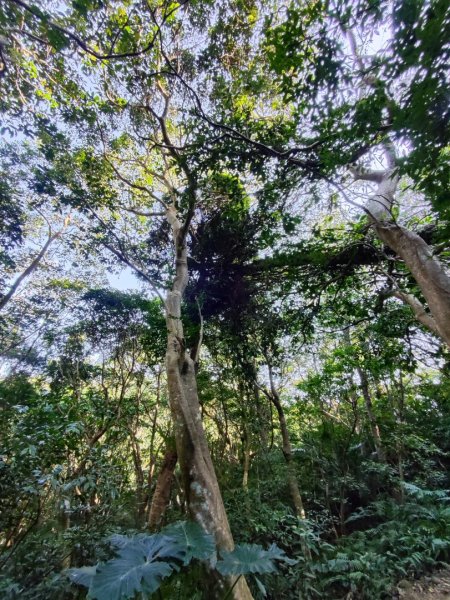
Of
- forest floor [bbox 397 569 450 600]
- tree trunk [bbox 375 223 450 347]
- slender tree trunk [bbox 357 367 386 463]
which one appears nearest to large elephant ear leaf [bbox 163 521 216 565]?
tree trunk [bbox 375 223 450 347]

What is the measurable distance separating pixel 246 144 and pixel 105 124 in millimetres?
4450

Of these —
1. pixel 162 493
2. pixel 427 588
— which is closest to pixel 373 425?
pixel 427 588

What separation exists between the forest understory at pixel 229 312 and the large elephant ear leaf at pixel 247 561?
0.02 metres

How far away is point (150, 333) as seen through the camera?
21.7ft

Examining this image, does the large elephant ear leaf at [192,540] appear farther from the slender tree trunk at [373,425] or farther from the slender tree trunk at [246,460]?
the slender tree trunk at [373,425]

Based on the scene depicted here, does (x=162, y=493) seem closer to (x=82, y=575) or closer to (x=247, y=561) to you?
(x=82, y=575)

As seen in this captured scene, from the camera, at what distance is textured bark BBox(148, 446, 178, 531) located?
5027 millimetres

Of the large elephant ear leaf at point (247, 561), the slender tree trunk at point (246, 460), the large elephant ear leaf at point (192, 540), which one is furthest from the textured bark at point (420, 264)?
the slender tree trunk at point (246, 460)

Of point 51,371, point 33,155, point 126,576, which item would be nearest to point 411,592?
point 126,576

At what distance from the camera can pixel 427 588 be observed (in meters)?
3.79

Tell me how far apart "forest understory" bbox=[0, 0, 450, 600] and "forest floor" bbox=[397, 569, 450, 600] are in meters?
0.03

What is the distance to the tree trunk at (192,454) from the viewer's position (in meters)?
3.15

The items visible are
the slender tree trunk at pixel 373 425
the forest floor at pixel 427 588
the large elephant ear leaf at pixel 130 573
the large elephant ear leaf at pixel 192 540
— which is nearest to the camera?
the large elephant ear leaf at pixel 130 573

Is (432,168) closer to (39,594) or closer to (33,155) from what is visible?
(39,594)
